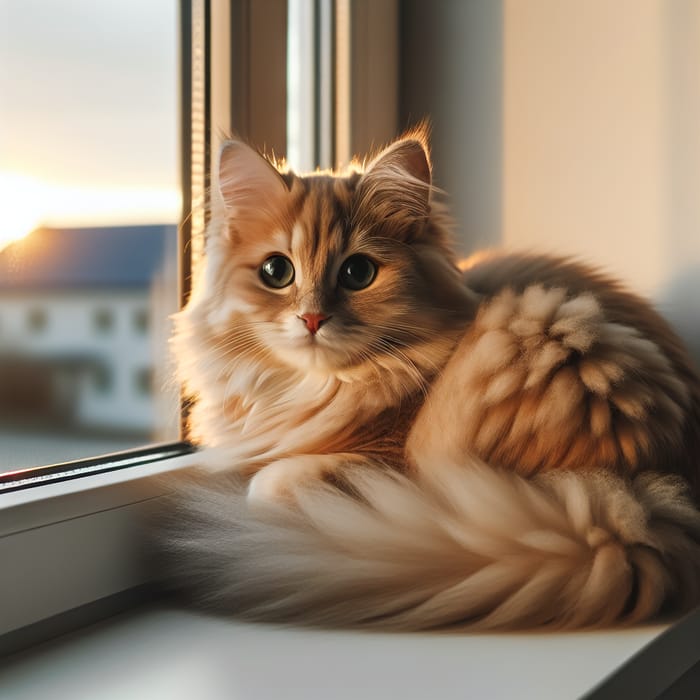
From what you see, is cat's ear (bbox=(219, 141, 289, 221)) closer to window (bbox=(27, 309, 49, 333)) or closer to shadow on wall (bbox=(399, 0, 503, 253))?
window (bbox=(27, 309, 49, 333))

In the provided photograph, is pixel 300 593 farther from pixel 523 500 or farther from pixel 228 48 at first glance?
pixel 228 48

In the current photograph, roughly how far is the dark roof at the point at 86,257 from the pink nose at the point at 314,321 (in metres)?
0.41

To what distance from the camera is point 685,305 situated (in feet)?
5.28

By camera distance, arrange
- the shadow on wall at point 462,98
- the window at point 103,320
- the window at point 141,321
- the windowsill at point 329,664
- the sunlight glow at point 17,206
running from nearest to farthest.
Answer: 1. the windowsill at point 329,664
2. the sunlight glow at point 17,206
3. the window at point 103,320
4. the window at point 141,321
5. the shadow on wall at point 462,98

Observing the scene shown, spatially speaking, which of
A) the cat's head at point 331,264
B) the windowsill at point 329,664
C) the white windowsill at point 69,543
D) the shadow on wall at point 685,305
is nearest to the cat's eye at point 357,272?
the cat's head at point 331,264

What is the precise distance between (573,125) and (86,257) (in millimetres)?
1009

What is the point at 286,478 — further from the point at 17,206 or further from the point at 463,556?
the point at 17,206

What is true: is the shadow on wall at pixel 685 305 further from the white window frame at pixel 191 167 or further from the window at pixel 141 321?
the window at pixel 141 321

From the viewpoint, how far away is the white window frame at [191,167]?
1.01 metres

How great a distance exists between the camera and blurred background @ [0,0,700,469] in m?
1.26

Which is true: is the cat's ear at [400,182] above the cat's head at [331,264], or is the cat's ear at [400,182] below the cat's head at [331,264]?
above

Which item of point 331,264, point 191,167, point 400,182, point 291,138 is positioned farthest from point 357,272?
point 291,138

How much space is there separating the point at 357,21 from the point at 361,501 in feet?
3.95

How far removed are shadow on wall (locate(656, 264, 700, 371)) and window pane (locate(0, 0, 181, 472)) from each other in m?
0.94
